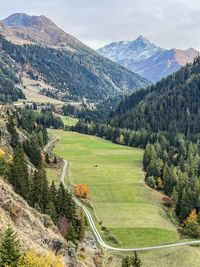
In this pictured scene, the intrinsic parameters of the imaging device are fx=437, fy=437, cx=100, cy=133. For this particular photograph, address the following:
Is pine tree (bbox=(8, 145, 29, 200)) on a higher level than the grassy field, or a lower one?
higher

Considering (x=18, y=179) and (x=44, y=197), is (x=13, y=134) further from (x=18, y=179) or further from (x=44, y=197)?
(x=18, y=179)

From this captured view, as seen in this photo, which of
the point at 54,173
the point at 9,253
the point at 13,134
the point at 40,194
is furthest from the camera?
the point at 54,173

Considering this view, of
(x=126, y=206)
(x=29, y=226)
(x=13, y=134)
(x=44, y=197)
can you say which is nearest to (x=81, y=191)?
(x=126, y=206)

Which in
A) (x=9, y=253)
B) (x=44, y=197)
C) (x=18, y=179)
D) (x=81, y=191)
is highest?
(x=9, y=253)

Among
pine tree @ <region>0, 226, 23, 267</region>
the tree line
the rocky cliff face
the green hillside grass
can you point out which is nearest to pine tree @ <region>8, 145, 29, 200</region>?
the tree line

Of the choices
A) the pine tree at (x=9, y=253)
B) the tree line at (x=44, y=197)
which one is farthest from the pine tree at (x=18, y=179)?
the pine tree at (x=9, y=253)

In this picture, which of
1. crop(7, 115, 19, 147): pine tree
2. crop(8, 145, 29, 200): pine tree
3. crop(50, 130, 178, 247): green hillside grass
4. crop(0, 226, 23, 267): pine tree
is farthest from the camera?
crop(7, 115, 19, 147): pine tree

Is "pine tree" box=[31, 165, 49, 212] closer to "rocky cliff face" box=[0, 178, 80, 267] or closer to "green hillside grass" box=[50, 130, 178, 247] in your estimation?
"rocky cliff face" box=[0, 178, 80, 267]

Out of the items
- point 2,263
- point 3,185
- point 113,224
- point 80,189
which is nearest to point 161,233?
point 113,224

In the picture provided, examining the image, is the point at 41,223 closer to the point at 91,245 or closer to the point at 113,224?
the point at 91,245

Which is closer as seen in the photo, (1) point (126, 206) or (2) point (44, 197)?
(2) point (44, 197)

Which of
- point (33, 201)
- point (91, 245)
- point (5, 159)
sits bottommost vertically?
point (91, 245)
